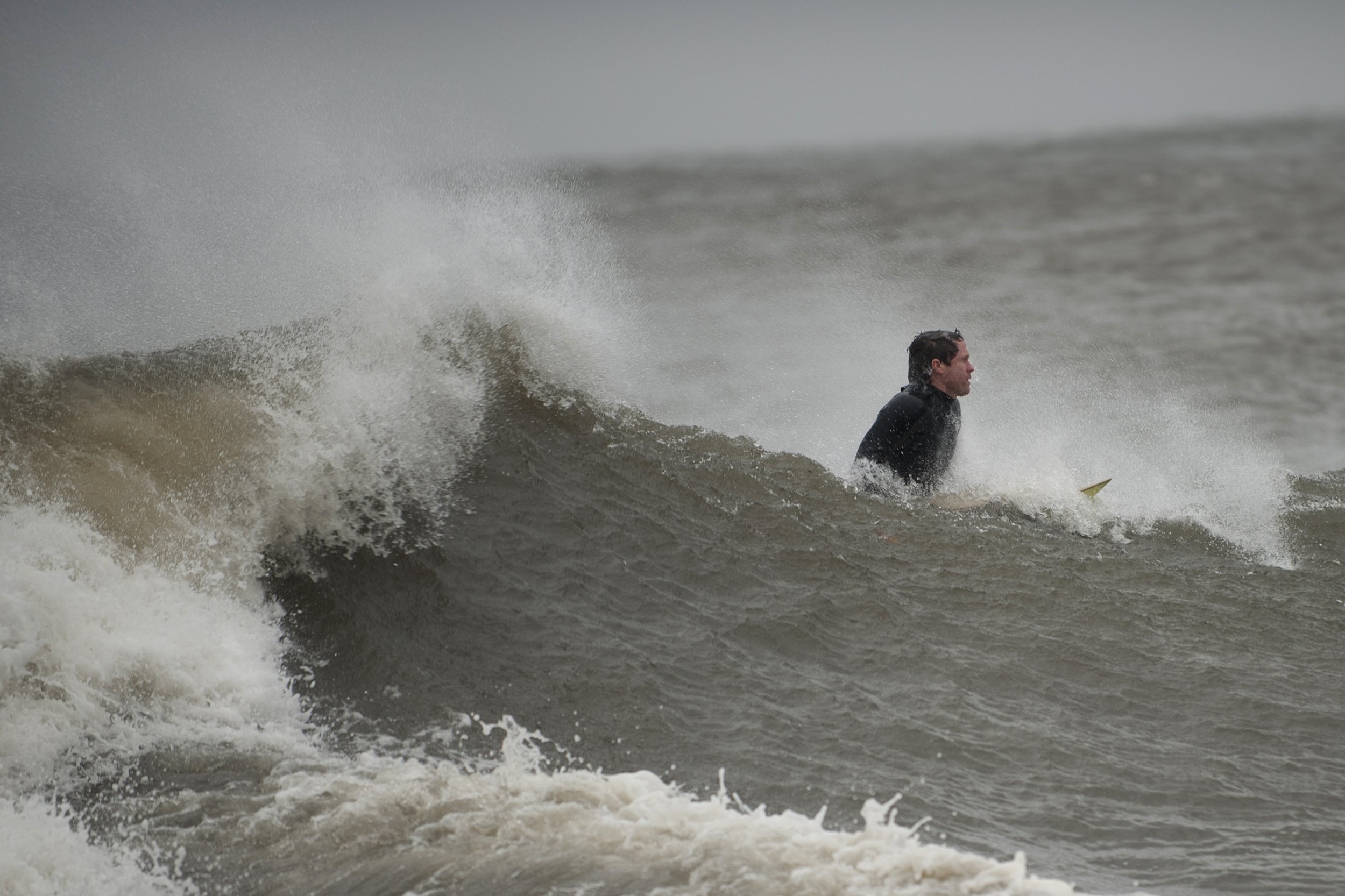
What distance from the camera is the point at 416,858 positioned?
278 cm

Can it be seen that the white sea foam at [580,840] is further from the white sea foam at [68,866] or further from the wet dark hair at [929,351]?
the wet dark hair at [929,351]

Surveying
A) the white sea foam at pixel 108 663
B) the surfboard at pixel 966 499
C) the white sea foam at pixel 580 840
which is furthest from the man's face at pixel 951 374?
the white sea foam at pixel 108 663

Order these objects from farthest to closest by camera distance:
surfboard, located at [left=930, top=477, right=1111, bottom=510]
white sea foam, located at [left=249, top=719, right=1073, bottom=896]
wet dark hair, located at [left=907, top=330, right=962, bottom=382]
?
wet dark hair, located at [left=907, top=330, right=962, bottom=382]
surfboard, located at [left=930, top=477, right=1111, bottom=510]
white sea foam, located at [left=249, top=719, right=1073, bottom=896]

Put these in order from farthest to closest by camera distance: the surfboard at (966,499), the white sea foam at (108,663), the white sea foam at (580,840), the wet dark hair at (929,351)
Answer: the wet dark hair at (929,351) < the surfboard at (966,499) < the white sea foam at (108,663) < the white sea foam at (580,840)

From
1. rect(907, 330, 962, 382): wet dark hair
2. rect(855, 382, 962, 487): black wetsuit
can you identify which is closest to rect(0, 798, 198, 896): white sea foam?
rect(855, 382, 962, 487): black wetsuit

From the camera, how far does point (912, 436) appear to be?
6.07 meters

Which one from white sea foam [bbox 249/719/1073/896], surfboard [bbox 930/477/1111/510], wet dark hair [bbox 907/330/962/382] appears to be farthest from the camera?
wet dark hair [bbox 907/330/962/382]

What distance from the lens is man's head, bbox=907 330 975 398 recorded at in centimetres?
615

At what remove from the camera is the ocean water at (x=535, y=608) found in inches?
116

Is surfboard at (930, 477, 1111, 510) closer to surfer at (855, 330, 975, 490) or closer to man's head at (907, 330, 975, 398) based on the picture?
surfer at (855, 330, 975, 490)

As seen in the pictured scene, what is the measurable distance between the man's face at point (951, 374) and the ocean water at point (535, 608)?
1.69 feet

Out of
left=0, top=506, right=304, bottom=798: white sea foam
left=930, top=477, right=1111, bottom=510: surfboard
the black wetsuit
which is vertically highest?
the black wetsuit

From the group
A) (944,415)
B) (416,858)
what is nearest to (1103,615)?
(944,415)

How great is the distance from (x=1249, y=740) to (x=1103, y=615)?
3.09 ft
